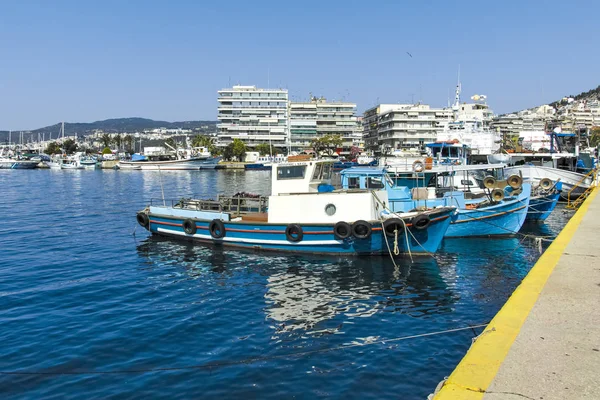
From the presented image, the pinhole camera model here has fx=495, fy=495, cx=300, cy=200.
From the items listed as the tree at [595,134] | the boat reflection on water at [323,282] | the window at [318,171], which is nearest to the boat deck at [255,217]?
the boat reflection on water at [323,282]

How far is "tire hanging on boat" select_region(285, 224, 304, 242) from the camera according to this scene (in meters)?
18.6

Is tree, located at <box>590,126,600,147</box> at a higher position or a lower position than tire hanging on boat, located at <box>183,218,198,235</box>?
higher

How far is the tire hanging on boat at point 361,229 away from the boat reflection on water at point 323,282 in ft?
3.33

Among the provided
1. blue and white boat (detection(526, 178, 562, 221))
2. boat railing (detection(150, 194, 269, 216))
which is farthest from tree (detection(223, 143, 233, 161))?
boat railing (detection(150, 194, 269, 216))

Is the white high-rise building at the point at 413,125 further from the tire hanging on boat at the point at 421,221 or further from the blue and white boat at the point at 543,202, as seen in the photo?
the tire hanging on boat at the point at 421,221

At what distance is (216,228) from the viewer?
67.8 ft

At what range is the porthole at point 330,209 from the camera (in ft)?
59.9

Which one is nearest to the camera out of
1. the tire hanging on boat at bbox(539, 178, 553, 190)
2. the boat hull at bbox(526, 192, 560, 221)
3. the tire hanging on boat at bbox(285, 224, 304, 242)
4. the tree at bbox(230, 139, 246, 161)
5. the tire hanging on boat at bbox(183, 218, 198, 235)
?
the tire hanging on boat at bbox(285, 224, 304, 242)

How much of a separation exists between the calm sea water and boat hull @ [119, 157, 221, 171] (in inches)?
3494

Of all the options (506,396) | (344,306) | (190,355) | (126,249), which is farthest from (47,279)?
(506,396)

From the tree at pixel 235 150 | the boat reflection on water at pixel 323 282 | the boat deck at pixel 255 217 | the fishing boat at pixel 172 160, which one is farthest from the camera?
the tree at pixel 235 150

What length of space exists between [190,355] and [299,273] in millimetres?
7138

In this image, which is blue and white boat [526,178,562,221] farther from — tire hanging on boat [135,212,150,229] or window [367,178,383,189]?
tire hanging on boat [135,212,150,229]

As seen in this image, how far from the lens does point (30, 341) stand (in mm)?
10883
